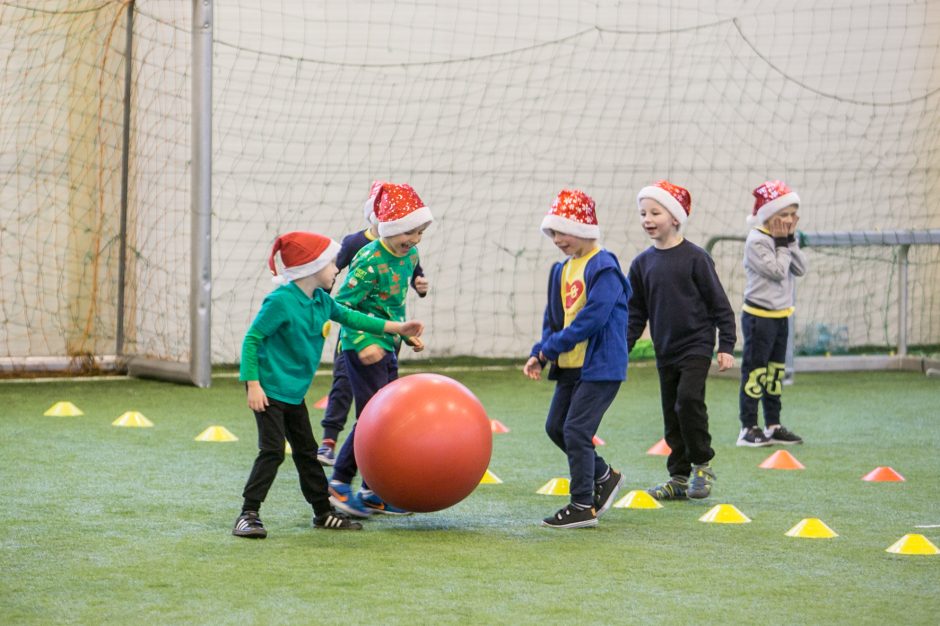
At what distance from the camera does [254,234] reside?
11352 millimetres

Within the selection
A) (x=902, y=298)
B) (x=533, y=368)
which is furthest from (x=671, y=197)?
(x=902, y=298)

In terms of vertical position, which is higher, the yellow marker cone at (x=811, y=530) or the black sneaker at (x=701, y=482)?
the yellow marker cone at (x=811, y=530)

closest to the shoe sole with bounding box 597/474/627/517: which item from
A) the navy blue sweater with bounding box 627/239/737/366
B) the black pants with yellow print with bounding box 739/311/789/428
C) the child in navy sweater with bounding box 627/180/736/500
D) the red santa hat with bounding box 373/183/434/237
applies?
the child in navy sweater with bounding box 627/180/736/500

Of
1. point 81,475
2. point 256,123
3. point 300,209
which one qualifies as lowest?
point 81,475

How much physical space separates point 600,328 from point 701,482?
1125 millimetres

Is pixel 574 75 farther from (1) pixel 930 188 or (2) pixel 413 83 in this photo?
(1) pixel 930 188

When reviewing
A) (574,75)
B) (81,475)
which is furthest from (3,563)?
(574,75)

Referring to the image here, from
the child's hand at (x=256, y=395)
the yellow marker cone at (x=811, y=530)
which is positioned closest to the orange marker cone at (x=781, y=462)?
the yellow marker cone at (x=811, y=530)

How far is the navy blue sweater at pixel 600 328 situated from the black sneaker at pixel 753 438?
2529 millimetres

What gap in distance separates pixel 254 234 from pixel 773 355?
5.15 metres

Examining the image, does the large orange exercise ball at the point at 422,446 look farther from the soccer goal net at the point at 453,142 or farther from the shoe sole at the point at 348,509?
the soccer goal net at the point at 453,142

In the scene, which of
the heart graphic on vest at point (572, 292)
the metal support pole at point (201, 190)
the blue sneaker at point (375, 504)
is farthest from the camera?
the metal support pole at point (201, 190)

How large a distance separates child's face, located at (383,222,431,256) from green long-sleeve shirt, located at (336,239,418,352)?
30 mm

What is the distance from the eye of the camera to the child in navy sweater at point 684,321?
5.93 m
